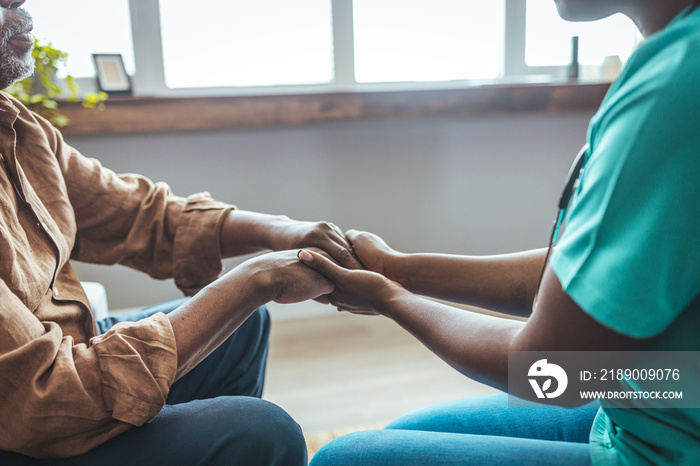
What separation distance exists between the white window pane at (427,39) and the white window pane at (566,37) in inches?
6.6

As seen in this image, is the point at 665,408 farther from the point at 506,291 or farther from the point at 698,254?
the point at 506,291

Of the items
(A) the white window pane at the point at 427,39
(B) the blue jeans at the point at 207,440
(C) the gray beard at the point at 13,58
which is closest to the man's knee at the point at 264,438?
(B) the blue jeans at the point at 207,440

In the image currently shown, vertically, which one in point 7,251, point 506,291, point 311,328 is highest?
point 7,251

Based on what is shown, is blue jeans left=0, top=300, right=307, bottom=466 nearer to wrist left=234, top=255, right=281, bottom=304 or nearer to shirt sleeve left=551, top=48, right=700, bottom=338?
wrist left=234, top=255, right=281, bottom=304

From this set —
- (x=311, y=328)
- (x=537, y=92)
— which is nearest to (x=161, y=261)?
(x=311, y=328)

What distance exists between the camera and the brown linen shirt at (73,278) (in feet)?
2.20

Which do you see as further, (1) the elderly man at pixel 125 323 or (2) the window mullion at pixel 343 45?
(2) the window mullion at pixel 343 45

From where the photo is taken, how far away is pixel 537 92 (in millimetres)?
2357

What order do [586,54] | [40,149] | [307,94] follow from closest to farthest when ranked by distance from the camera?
[40,149], [307,94], [586,54]

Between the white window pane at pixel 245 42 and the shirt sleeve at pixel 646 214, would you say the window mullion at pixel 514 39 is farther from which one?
the shirt sleeve at pixel 646 214

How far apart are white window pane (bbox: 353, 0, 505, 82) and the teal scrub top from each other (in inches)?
78.2

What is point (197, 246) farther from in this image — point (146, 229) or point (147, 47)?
point (147, 47)

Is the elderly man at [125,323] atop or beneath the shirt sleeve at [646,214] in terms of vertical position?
beneath

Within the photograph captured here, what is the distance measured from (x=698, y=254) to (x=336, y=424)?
135cm
